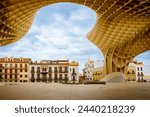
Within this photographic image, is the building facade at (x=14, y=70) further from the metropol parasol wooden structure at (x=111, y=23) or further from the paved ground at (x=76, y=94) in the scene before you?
the paved ground at (x=76, y=94)

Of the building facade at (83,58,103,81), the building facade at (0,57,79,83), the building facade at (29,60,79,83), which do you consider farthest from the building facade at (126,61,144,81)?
the building facade at (83,58,103,81)

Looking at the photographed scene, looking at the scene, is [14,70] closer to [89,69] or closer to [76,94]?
[89,69]

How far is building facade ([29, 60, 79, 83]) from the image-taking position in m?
89.2

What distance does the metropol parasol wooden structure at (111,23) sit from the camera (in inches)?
1171

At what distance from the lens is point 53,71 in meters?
91.2

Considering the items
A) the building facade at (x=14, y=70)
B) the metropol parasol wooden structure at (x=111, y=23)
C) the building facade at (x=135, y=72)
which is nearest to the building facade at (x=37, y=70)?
the building facade at (x=14, y=70)

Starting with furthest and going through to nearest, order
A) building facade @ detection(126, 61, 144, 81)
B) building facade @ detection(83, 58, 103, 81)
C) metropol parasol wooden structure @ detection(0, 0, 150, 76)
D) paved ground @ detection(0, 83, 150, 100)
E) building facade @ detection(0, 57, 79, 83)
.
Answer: building facade @ detection(83, 58, 103, 81) < building facade @ detection(126, 61, 144, 81) < building facade @ detection(0, 57, 79, 83) < metropol parasol wooden structure @ detection(0, 0, 150, 76) < paved ground @ detection(0, 83, 150, 100)

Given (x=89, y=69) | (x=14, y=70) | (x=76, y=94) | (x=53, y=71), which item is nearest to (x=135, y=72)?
(x=53, y=71)

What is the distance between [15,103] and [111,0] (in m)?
21.6

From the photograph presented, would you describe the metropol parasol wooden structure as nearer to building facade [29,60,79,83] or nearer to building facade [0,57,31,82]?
building facade [29,60,79,83]

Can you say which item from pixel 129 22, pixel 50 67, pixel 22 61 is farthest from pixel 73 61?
pixel 129 22

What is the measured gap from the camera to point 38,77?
295 feet

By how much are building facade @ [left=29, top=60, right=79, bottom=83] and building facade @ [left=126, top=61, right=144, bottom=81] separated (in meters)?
22.3

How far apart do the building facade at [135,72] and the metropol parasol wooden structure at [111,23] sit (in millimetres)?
42829
